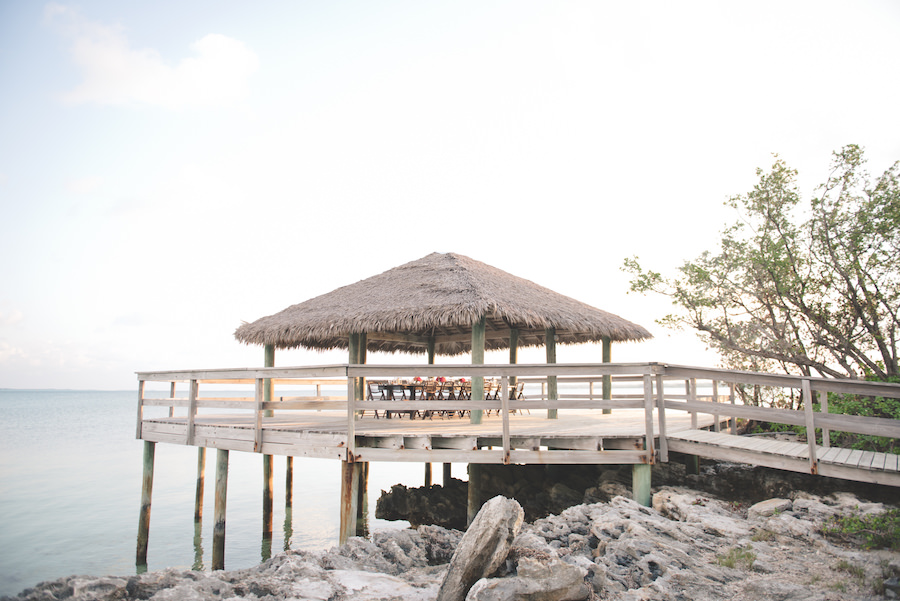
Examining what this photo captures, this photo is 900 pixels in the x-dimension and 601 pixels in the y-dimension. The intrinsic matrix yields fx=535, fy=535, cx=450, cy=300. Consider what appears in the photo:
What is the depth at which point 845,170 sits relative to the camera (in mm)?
8633

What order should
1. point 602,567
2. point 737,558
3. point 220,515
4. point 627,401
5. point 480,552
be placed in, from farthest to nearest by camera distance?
point 220,515
point 627,401
point 737,558
point 602,567
point 480,552

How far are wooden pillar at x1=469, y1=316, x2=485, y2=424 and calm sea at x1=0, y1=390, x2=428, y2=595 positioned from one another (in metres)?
3.63

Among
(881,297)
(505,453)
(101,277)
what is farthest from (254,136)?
(881,297)

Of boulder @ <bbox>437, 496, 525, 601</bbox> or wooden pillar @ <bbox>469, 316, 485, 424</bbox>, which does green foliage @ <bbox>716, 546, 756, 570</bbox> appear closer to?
boulder @ <bbox>437, 496, 525, 601</bbox>

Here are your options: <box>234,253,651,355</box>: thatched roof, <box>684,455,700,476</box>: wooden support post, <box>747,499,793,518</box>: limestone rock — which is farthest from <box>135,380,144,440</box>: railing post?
<box>747,499,793,518</box>: limestone rock

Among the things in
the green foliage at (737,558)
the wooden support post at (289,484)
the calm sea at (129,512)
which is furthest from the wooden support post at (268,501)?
the green foliage at (737,558)

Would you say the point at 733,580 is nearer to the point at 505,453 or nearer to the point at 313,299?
the point at 505,453

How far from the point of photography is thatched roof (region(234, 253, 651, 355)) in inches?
324

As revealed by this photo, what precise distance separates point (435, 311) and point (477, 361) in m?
0.99

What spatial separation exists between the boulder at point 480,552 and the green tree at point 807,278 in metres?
7.80

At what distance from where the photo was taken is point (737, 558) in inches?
146

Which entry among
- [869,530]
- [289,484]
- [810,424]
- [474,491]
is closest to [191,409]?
[474,491]

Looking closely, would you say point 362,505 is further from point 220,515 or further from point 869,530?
point 869,530

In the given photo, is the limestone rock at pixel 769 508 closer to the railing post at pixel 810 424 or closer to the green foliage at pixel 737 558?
the railing post at pixel 810 424
